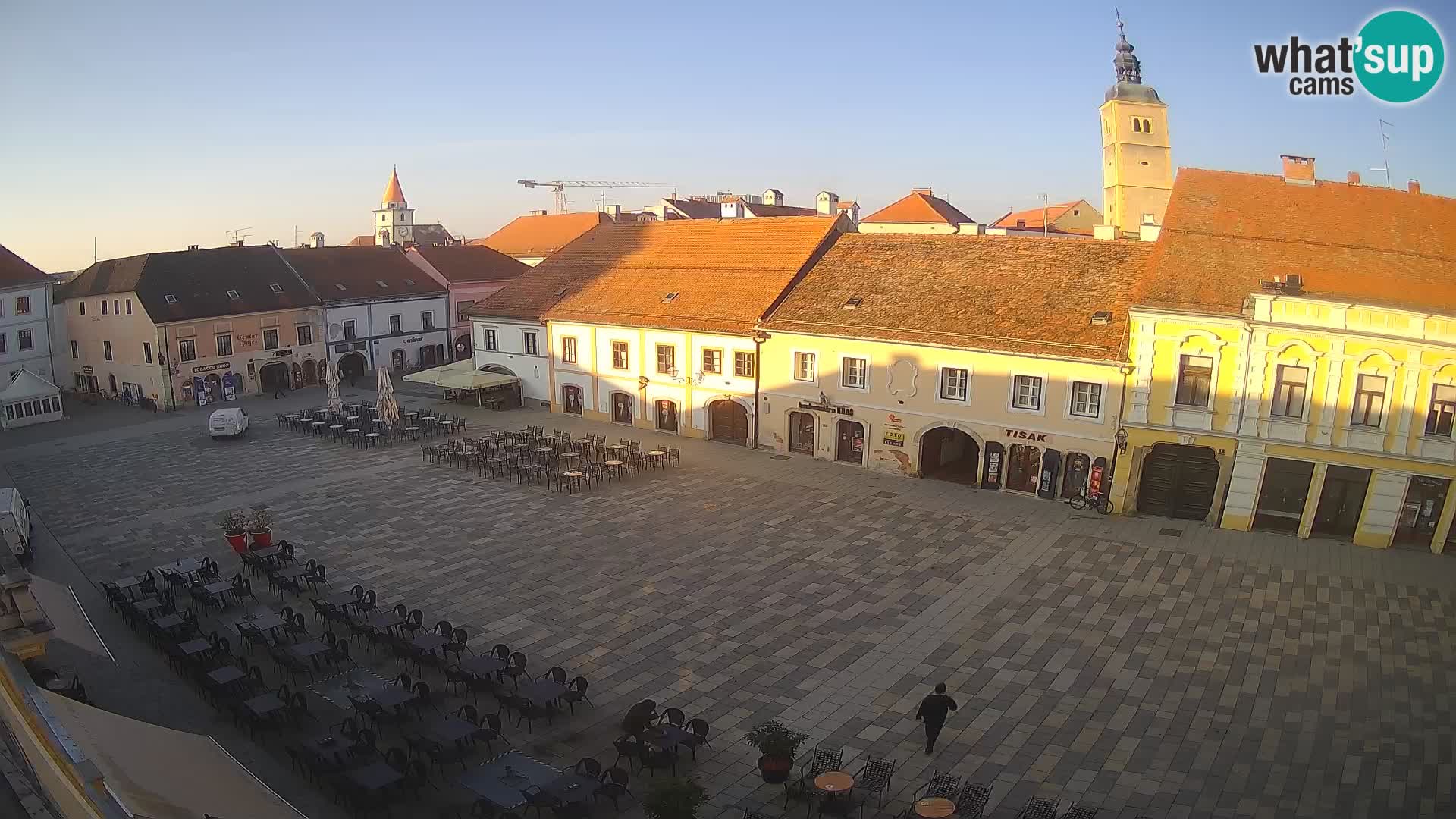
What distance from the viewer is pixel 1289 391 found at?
79.7 ft

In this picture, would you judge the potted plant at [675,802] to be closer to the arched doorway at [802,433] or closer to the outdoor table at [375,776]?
the outdoor table at [375,776]

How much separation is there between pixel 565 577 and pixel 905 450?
539 inches

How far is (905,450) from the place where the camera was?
31.1 metres

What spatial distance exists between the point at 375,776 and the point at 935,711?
27.9 feet

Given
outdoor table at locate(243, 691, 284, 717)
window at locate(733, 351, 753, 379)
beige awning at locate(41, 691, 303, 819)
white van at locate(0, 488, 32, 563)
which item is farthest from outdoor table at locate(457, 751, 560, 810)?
window at locate(733, 351, 753, 379)

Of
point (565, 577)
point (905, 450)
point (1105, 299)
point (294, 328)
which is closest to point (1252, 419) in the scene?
point (1105, 299)

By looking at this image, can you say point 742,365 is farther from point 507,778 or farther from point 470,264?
point 470,264

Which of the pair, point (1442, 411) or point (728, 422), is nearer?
point (1442, 411)

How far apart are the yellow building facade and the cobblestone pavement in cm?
109

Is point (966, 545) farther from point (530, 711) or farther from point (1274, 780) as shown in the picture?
point (530, 711)

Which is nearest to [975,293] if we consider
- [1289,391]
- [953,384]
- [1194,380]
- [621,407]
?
[953,384]

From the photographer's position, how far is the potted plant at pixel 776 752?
1350 cm

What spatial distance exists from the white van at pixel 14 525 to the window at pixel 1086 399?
28.6 metres

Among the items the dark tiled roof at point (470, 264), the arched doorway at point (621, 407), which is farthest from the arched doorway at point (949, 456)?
the dark tiled roof at point (470, 264)
